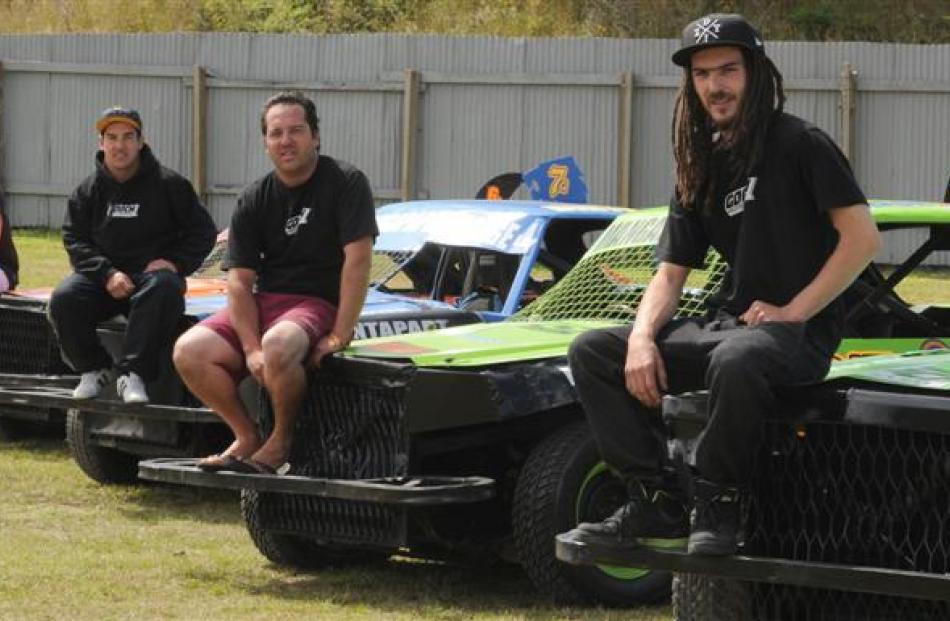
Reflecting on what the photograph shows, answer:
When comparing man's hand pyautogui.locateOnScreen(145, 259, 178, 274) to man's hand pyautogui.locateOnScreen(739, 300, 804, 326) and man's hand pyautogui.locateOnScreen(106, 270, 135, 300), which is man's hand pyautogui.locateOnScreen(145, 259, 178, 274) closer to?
man's hand pyautogui.locateOnScreen(106, 270, 135, 300)

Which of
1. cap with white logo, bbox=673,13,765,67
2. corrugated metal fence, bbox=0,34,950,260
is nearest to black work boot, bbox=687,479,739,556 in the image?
cap with white logo, bbox=673,13,765,67

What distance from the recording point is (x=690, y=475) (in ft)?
18.3

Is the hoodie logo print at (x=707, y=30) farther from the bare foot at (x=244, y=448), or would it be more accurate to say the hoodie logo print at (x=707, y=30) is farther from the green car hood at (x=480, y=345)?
the bare foot at (x=244, y=448)

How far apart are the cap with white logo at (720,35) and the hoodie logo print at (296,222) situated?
2.74m

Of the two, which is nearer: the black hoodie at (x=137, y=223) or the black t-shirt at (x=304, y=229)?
the black t-shirt at (x=304, y=229)

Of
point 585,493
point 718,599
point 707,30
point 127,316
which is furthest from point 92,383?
point 707,30

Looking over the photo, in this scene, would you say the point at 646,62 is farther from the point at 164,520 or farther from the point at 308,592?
the point at 308,592

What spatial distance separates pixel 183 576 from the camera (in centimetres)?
800

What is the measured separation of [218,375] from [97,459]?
106 inches

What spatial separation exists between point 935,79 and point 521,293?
1452 cm

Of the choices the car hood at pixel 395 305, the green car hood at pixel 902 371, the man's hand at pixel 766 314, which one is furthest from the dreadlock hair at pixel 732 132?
Answer: the car hood at pixel 395 305

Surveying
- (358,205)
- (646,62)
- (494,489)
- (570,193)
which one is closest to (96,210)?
(358,205)

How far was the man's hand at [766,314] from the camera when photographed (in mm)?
5555

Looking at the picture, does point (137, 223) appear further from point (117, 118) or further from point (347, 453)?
point (347, 453)
